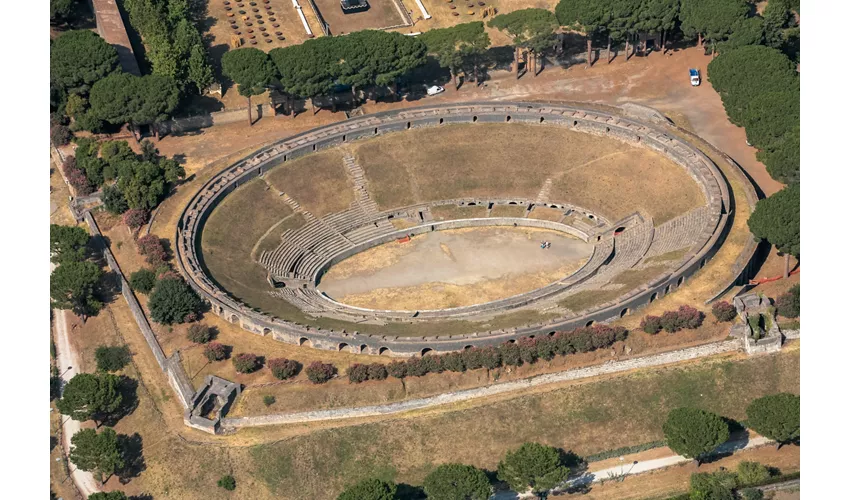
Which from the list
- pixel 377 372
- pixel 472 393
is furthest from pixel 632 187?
pixel 377 372

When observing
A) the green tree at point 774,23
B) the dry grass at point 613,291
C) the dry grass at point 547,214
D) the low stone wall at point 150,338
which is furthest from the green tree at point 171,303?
the green tree at point 774,23

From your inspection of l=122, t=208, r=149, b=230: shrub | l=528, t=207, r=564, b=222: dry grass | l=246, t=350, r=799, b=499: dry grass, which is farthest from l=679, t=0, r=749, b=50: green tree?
l=122, t=208, r=149, b=230: shrub

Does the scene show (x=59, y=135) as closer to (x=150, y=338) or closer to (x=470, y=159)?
(x=150, y=338)

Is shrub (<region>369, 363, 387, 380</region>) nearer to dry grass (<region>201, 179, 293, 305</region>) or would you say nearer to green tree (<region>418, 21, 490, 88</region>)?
dry grass (<region>201, 179, 293, 305</region>)

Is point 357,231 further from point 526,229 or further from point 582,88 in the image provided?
point 582,88

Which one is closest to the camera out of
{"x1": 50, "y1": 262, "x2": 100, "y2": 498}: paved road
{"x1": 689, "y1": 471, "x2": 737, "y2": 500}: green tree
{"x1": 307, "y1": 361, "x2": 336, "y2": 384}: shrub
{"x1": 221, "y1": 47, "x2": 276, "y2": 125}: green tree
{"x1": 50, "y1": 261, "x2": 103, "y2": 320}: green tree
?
{"x1": 689, "y1": 471, "x2": 737, "y2": 500}: green tree

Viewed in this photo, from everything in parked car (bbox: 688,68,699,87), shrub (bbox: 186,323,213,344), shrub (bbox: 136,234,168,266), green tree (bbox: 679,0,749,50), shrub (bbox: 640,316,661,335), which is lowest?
shrub (bbox: 640,316,661,335)
